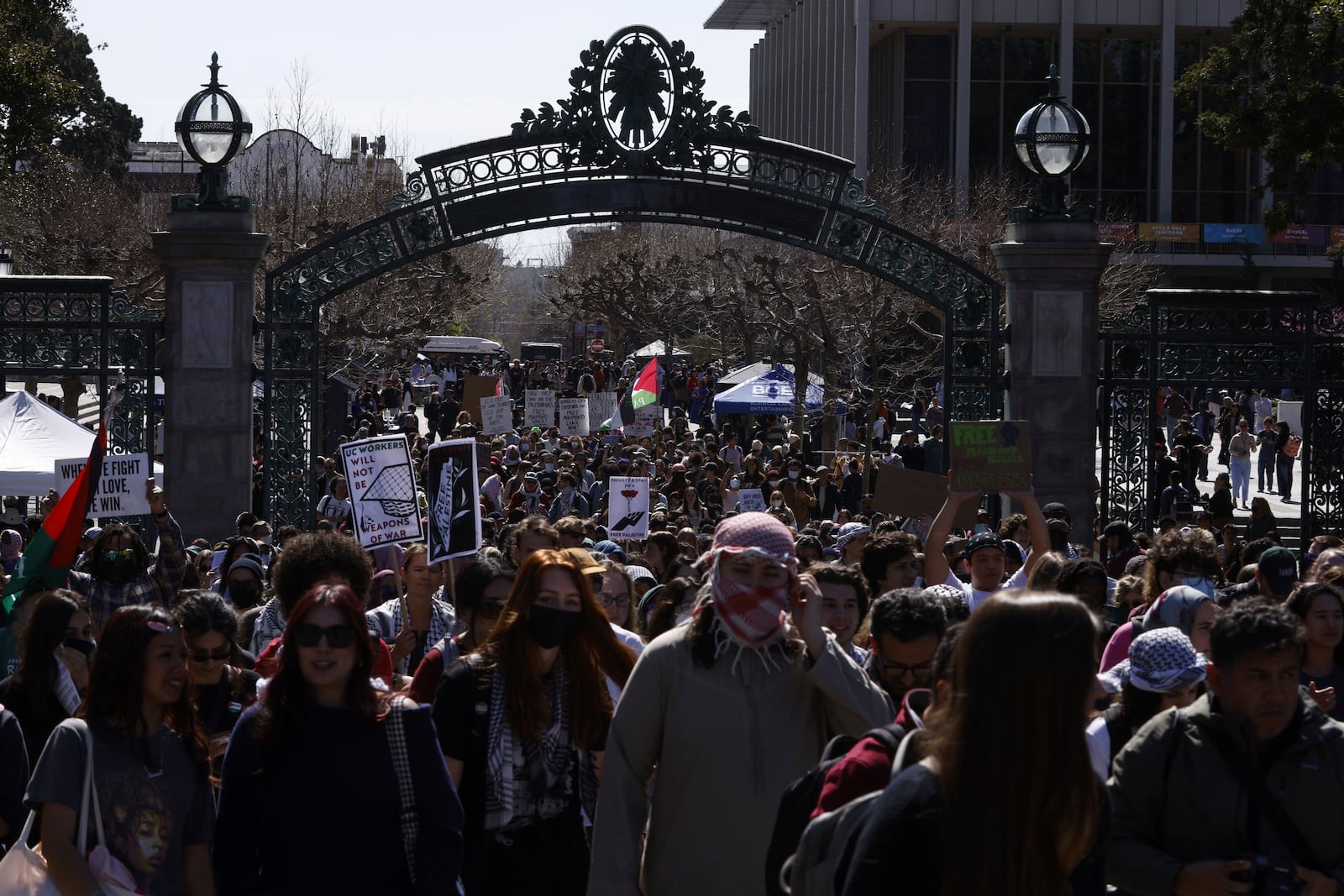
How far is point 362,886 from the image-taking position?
467cm

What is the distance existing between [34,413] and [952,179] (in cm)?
3900

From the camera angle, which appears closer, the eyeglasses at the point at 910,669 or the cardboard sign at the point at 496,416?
the eyeglasses at the point at 910,669

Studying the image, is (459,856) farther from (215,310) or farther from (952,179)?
(952,179)

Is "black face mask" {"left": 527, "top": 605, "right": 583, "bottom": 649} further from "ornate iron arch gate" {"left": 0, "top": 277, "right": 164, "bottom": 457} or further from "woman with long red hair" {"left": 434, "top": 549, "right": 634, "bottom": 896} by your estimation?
"ornate iron arch gate" {"left": 0, "top": 277, "right": 164, "bottom": 457}

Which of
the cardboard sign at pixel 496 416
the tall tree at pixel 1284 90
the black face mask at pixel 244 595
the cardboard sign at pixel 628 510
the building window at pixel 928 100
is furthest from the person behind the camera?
the building window at pixel 928 100

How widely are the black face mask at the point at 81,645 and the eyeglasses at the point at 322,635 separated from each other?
1.94 meters

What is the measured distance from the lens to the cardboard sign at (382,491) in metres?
10.4

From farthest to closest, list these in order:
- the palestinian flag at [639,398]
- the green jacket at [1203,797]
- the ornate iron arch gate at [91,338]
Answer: the palestinian flag at [639,398] < the ornate iron arch gate at [91,338] < the green jacket at [1203,797]

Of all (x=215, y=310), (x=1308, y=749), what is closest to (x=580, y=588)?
(x=1308, y=749)

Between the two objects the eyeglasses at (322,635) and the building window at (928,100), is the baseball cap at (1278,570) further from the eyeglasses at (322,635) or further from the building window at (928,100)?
the building window at (928,100)

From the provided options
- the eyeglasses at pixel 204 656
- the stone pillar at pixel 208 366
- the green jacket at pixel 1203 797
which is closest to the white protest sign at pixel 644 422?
the stone pillar at pixel 208 366

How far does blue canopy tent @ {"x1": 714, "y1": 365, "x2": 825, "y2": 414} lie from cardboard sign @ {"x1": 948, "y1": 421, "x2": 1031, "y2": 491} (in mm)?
20006

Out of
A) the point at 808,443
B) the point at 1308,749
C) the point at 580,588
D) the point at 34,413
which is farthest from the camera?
the point at 808,443

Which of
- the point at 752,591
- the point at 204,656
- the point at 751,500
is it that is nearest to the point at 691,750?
the point at 752,591
